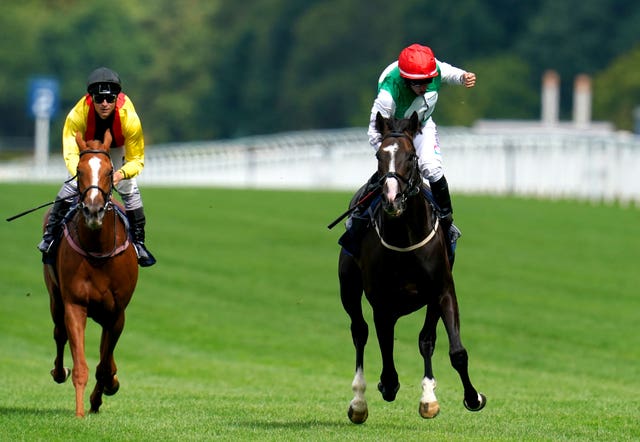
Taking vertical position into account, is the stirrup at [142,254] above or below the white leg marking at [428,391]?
above

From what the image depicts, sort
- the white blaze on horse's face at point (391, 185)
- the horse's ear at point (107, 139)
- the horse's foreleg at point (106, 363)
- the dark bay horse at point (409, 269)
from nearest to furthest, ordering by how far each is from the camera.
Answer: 1. the white blaze on horse's face at point (391, 185)
2. the dark bay horse at point (409, 269)
3. the horse's ear at point (107, 139)
4. the horse's foreleg at point (106, 363)

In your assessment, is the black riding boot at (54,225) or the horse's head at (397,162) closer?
the horse's head at (397,162)

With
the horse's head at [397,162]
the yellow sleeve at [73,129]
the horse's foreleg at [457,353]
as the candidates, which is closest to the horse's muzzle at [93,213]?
the yellow sleeve at [73,129]

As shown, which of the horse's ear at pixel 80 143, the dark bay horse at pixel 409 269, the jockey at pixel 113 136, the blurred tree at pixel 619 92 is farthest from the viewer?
the blurred tree at pixel 619 92

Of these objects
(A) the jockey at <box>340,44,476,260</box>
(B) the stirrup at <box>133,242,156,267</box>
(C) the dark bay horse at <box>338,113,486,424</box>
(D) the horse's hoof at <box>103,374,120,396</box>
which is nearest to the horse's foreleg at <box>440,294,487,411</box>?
(C) the dark bay horse at <box>338,113,486,424</box>

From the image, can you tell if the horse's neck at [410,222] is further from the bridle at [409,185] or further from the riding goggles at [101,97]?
the riding goggles at [101,97]

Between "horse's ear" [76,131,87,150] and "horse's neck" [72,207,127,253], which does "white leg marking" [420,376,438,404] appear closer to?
"horse's neck" [72,207,127,253]

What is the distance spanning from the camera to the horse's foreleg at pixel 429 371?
41.3ft

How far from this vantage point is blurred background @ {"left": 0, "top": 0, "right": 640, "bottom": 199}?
80.4 meters

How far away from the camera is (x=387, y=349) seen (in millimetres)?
13148

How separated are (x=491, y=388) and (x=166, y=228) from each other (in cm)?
1500

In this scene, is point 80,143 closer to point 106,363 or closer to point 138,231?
point 138,231

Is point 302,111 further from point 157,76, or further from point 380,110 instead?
point 380,110

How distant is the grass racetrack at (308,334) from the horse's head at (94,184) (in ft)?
5.06
